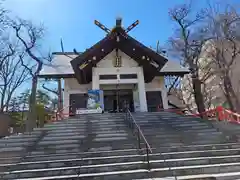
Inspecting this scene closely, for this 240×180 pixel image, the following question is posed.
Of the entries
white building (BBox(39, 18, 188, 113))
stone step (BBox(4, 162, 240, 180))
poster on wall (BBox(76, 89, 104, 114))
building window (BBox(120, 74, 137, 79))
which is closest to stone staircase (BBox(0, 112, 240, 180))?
stone step (BBox(4, 162, 240, 180))

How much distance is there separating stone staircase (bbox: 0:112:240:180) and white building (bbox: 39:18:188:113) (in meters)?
4.91

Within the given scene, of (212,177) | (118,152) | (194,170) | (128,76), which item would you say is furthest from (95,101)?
(212,177)

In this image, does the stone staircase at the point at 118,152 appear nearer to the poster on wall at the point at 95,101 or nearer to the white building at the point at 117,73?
the poster on wall at the point at 95,101

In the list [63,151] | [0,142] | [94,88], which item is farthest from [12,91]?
[63,151]

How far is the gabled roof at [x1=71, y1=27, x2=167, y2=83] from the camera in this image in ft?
44.3

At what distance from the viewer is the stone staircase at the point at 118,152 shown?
536 cm

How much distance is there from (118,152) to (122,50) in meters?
9.90

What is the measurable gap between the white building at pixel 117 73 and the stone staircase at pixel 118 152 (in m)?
4.91

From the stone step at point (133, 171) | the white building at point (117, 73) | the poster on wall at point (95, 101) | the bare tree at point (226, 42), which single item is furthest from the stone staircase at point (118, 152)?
the bare tree at point (226, 42)

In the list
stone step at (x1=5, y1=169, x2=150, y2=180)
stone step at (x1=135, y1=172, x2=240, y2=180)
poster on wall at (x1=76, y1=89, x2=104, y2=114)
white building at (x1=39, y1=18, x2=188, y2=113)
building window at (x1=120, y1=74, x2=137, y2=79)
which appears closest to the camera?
stone step at (x1=135, y1=172, x2=240, y2=180)

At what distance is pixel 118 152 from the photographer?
6.61 metres

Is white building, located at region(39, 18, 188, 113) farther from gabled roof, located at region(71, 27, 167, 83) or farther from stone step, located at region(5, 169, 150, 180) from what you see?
stone step, located at region(5, 169, 150, 180)

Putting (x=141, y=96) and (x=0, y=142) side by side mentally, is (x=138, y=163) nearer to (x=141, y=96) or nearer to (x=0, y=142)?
(x=0, y=142)

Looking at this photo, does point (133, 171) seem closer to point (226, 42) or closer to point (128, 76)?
point (128, 76)
